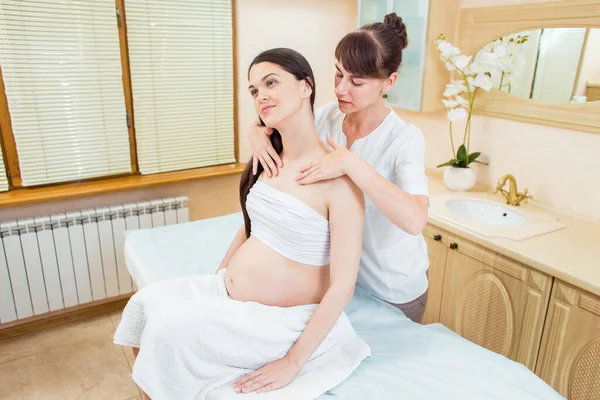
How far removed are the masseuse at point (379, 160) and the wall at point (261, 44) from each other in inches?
61.0

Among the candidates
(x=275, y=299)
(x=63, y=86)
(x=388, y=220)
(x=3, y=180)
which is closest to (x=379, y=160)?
(x=388, y=220)

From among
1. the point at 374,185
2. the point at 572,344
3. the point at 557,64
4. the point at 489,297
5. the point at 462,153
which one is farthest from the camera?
the point at 462,153

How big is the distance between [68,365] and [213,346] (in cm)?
166

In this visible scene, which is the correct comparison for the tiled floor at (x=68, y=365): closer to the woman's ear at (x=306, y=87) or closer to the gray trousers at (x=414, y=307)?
the gray trousers at (x=414, y=307)

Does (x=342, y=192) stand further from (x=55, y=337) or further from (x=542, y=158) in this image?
(x=55, y=337)

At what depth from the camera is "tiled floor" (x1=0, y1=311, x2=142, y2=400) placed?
2205 millimetres

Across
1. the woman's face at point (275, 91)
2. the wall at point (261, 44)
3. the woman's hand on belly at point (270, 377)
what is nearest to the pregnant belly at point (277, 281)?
the woman's hand on belly at point (270, 377)

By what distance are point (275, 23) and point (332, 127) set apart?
1716mm

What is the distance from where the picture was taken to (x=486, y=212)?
8.10ft

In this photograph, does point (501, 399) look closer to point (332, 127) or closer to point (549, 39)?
point (332, 127)

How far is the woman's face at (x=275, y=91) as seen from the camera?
124cm

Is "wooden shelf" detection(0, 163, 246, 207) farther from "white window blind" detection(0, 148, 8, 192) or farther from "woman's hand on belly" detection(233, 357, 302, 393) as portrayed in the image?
"woman's hand on belly" detection(233, 357, 302, 393)

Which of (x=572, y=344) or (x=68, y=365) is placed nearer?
(x=572, y=344)

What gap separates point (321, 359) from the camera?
129cm
